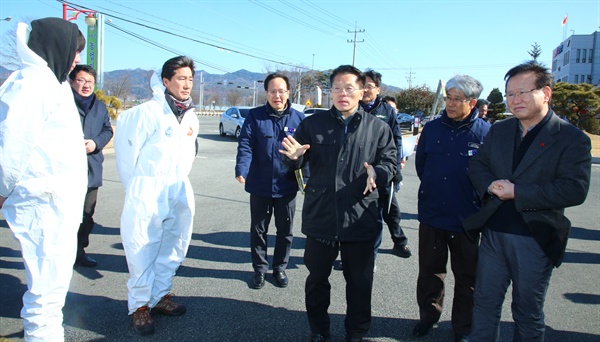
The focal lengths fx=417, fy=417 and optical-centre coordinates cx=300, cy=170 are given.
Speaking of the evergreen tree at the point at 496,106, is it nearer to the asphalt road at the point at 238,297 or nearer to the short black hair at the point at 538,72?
the asphalt road at the point at 238,297

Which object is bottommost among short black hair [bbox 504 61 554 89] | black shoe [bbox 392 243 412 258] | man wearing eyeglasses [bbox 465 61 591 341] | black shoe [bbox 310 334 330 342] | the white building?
black shoe [bbox 310 334 330 342]

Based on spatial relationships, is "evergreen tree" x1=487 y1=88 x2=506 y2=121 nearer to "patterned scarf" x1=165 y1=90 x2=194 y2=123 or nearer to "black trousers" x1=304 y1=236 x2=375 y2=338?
"black trousers" x1=304 y1=236 x2=375 y2=338

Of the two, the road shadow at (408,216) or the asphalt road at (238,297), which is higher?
the road shadow at (408,216)

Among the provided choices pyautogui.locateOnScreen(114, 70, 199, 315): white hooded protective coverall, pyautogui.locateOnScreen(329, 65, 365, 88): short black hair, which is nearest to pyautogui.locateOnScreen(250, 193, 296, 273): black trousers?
pyautogui.locateOnScreen(114, 70, 199, 315): white hooded protective coverall

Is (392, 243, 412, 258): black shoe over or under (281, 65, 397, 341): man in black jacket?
under

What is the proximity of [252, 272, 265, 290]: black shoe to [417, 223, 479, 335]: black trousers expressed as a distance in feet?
4.90

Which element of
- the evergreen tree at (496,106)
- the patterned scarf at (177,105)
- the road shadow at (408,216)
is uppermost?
the evergreen tree at (496,106)

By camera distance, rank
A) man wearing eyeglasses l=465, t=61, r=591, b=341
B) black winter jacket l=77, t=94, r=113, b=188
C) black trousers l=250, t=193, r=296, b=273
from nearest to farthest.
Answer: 1. man wearing eyeglasses l=465, t=61, r=591, b=341
2. black trousers l=250, t=193, r=296, b=273
3. black winter jacket l=77, t=94, r=113, b=188

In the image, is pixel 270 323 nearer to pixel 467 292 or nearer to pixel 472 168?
pixel 467 292

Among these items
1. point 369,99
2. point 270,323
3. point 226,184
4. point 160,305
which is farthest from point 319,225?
point 226,184

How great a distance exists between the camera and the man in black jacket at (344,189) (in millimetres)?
2898

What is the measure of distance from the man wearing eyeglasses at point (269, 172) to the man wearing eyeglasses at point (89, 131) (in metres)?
1.49

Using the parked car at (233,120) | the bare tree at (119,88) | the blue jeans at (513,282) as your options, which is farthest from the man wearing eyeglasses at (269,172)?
the bare tree at (119,88)

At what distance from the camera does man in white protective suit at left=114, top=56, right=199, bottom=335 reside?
3.08m
